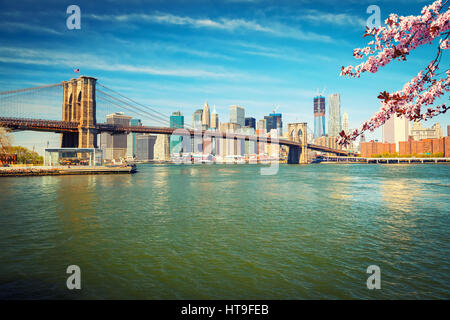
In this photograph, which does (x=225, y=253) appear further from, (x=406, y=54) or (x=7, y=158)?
(x=7, y=158)

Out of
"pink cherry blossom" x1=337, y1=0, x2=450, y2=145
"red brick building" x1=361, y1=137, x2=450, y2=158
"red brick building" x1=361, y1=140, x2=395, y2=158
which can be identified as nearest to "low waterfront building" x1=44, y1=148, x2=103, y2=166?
"pink cherry blossom" x1=337, y1=0, x2=450, y2=145

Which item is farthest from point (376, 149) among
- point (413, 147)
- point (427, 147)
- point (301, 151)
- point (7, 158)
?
point (7, 158)

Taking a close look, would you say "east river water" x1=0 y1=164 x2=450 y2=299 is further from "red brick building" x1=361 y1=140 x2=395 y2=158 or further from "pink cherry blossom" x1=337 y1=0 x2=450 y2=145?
"red brick building" x1=361 y1=140 x2=395 y2=158

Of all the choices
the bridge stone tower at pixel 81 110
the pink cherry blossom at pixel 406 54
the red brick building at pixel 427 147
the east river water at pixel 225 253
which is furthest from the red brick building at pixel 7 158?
the red brick building at pixel 427 147

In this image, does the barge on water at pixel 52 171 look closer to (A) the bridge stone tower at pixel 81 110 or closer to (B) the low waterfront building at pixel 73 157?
(B) the low waterfront building at pixel 73 157

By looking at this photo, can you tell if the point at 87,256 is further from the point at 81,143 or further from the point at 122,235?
the point at 81,143

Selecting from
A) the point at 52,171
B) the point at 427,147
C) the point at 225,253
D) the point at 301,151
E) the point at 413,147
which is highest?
the point at 413,147
